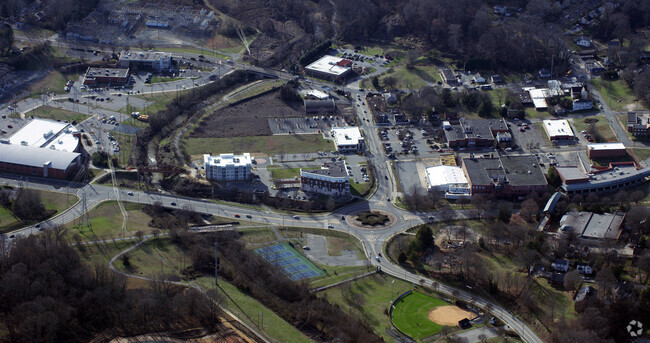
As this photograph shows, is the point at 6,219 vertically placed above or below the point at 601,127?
above

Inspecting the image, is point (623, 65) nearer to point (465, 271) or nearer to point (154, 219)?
point (465, 271)

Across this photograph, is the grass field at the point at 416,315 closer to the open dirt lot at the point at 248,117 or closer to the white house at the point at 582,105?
the open dirt lot at the point at 248,117

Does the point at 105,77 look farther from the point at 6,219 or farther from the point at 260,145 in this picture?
the point at 6,219

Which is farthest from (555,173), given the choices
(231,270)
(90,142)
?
(90,142)

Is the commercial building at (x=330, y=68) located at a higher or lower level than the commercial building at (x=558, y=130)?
higher

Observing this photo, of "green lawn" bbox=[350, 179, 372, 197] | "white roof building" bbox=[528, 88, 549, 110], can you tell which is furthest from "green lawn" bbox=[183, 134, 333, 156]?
"white roof building" bbox=[528, 88, 549, 110]

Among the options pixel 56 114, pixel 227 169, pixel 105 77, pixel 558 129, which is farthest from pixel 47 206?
pixel 558 129

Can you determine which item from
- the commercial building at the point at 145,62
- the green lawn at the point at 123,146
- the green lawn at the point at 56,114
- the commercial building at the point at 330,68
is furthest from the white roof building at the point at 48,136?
the commercial building at the point at 330,68
